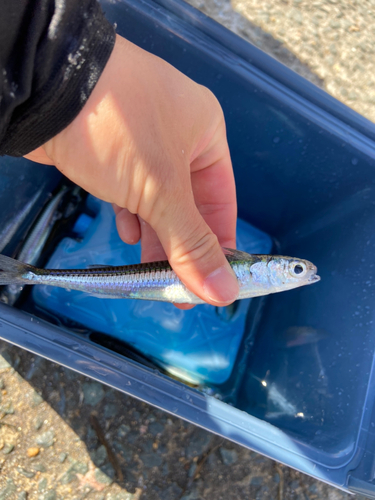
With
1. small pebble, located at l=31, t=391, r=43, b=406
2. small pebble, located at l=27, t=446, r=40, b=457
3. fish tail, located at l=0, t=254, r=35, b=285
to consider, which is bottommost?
small pebble, located at l=27, t=446, r=40, b=457

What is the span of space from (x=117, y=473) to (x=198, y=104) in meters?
1.63

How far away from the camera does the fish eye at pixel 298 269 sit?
123 centimetres

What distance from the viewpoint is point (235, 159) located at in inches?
67.0

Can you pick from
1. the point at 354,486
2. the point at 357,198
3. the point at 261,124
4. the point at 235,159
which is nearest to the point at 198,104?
the point at 261,124

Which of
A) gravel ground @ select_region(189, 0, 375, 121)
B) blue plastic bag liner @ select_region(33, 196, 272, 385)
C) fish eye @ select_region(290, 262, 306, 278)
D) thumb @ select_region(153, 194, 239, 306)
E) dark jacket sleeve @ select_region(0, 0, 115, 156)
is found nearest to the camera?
dark jacket sleeve @ select_region(0, 0, 115, 156)

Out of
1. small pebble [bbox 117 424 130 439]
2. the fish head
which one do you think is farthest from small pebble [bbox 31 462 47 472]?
the fish head

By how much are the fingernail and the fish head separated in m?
0.16

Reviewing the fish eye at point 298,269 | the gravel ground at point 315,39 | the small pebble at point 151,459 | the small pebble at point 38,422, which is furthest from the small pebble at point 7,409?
the gravel ground at point 315,39

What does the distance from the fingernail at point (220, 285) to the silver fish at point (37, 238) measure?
3.34 feet

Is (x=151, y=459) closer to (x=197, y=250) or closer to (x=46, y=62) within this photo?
(x=197, y=250)

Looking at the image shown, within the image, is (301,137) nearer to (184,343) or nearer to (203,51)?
(203,51)

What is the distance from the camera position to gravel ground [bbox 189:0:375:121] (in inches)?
83.2

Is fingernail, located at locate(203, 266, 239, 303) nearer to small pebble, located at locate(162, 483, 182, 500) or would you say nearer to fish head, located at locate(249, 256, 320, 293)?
fish head, located at locate(249, 256, 320, 293)

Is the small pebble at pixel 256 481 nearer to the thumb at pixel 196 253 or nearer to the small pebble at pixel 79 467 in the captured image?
the small pebble at pixel 79 467
